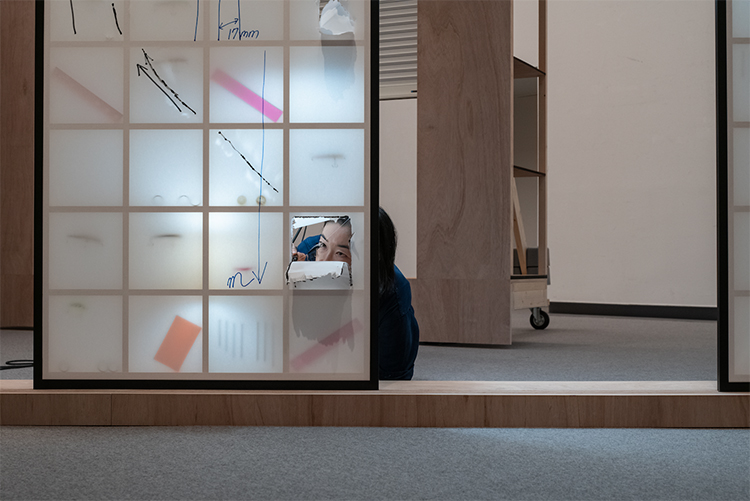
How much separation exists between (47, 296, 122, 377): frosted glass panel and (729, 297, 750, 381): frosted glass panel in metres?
1.61

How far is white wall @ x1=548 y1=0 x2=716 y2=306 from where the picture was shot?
16.4 feet

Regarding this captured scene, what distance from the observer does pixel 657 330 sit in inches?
165

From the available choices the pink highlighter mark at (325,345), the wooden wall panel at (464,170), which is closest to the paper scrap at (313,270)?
the pink highlighter mark at (325,345)

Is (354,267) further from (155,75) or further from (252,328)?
(155,75)

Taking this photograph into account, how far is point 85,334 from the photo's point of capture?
5.92 feet

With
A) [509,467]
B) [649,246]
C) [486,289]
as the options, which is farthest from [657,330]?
[509,467]

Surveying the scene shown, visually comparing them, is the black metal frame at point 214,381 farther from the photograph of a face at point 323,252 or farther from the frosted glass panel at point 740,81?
the frosted glass panel at point 740,81

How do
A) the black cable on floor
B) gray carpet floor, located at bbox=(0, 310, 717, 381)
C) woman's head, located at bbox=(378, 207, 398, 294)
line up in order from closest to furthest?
woman's head, located at bbox=(378, 207, 398, 294) < gray carpet floor, located at bbox=(0, 310, 717, 381) < the black cable on floor

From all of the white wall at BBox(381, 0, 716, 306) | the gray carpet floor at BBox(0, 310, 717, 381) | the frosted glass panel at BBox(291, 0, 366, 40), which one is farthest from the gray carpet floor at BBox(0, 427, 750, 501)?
the white wall at BBox(381, 0, 716, 306)

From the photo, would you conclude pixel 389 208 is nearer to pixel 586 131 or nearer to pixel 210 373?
pixel 586 131

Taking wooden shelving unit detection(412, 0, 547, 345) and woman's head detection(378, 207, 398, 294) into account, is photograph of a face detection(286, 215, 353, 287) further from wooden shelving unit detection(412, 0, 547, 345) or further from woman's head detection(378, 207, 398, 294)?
wooden shelving unit detection(412, 0, 547, 345)

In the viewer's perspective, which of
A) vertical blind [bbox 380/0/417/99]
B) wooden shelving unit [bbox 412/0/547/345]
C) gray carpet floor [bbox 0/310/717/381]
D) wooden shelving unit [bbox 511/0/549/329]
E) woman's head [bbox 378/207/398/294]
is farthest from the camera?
vertical blind [bbox 380/0/417/99]

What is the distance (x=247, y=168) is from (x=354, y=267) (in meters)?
0.38

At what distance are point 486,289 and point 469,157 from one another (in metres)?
0.63
